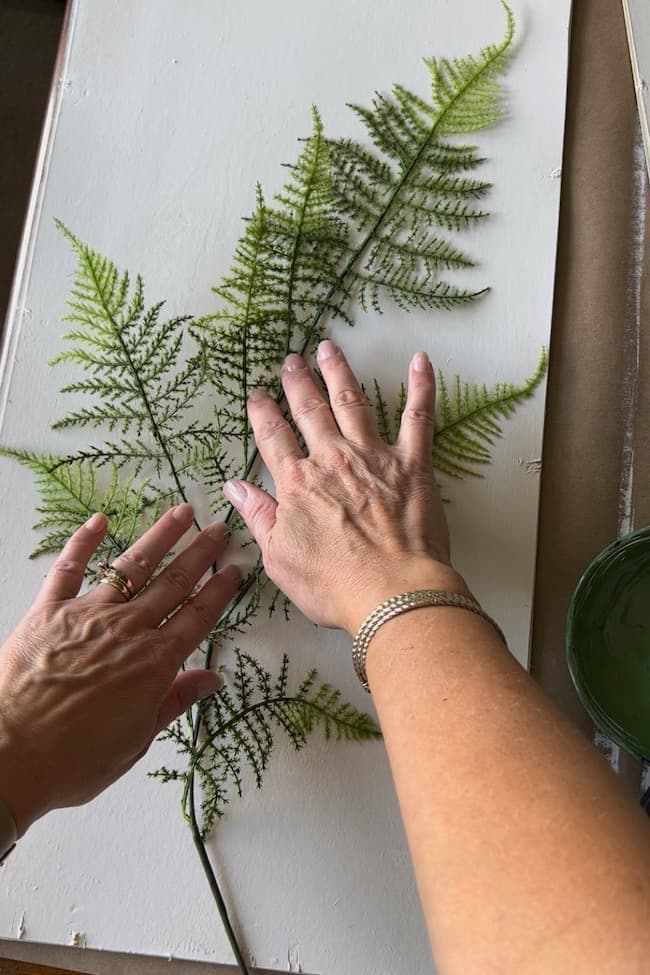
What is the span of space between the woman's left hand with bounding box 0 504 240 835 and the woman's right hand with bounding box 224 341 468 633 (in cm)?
9

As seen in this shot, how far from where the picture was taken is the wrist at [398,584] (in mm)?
677

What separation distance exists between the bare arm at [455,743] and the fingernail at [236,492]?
15mm

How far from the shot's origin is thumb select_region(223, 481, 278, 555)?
2.62 feet

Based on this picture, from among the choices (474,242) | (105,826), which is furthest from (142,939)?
(474,242)

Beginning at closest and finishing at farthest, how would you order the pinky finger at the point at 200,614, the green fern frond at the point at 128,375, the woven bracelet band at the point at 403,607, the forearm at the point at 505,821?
the forearm at the point at 505,821, the woven bracelet band at the point at 403,607, the pinky finger at the point at 200,614, the green fern frond at the point at 128,375

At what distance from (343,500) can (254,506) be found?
0.11 metres

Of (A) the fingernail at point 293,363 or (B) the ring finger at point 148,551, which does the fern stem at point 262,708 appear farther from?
(A) the fingernail at point 293,363

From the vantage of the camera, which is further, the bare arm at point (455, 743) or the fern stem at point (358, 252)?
the fern stem at point (358, 252)

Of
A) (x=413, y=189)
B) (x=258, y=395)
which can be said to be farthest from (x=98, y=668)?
(x=413, y=189)

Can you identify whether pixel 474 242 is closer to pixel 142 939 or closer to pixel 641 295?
pixel 641 295

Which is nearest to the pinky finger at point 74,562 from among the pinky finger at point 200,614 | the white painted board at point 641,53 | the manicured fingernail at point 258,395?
the pinky finger at point 200,614

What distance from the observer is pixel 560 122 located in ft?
3.20

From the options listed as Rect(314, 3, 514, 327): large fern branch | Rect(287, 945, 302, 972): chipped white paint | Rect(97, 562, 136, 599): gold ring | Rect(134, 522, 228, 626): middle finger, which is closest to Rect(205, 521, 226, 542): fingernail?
Rect(134, 522, 228, 626): middle finger

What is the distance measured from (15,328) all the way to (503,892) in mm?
770
